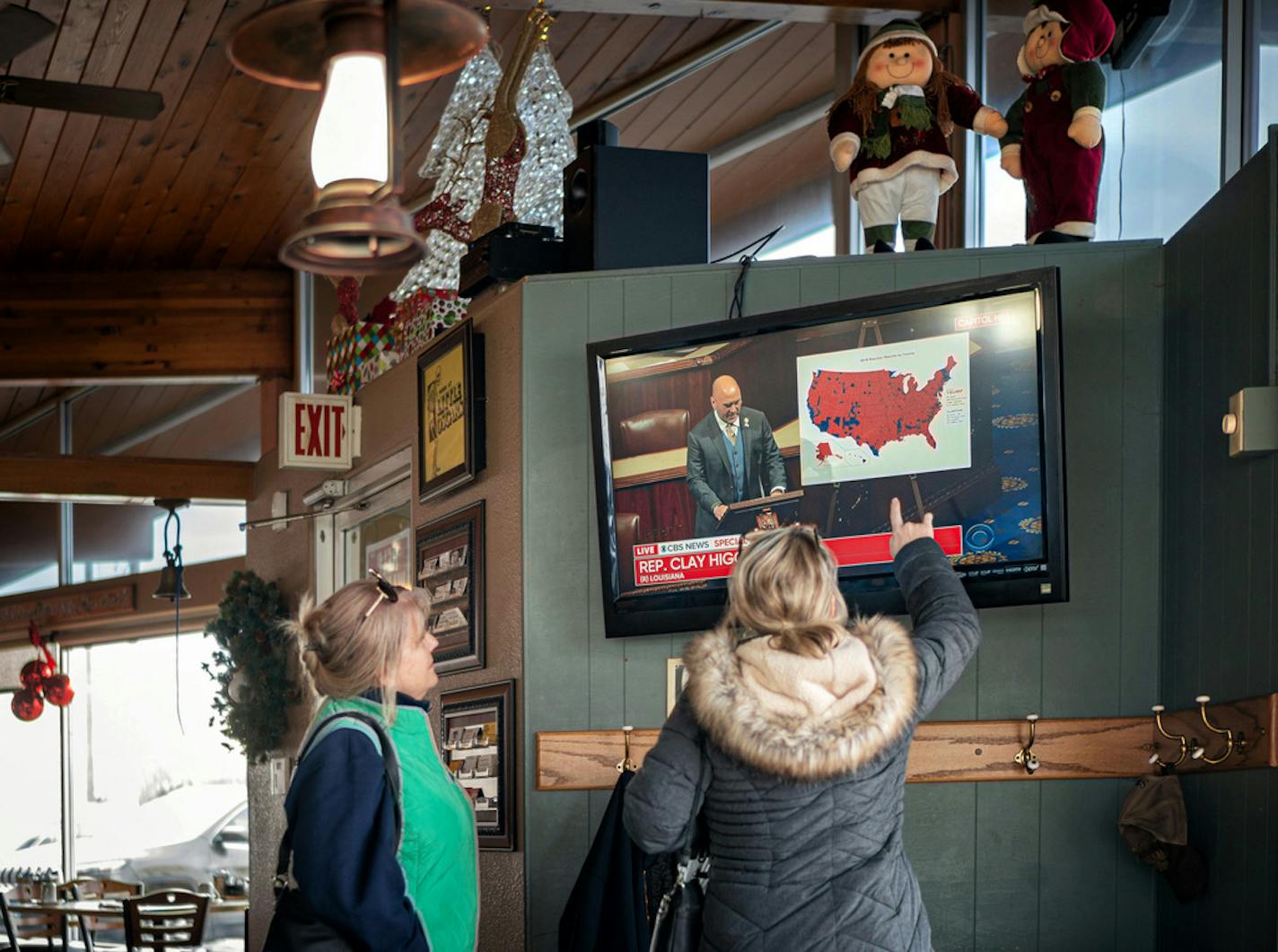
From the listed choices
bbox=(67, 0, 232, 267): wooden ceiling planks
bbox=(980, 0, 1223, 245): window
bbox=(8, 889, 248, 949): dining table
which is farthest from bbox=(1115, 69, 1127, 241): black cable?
bbox=(8, 889, 248, 949): dining table

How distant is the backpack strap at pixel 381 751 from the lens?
255cm

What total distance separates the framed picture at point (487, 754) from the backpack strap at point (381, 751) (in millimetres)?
1312

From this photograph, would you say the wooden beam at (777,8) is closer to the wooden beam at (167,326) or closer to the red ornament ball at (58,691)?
the wooden beam at (167,326)

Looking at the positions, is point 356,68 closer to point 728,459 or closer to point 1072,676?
point 728,459

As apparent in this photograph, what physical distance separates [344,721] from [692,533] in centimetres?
128

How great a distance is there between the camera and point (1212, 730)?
3.21 m

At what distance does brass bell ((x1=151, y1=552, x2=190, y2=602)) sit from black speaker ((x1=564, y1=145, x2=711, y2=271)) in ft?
17.6

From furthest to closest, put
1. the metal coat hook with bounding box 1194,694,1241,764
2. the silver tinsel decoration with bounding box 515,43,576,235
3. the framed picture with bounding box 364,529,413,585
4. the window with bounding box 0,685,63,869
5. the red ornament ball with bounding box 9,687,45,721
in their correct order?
the window with bounding box 0,685,63,869, the red ornament ball with bounding box 9,687,45,721, the framed picture with bounding box 364,529,413,585, the silver tinsel decoration with bounding box 515,43,576,235, the metal coat hook with bounding box 1194,694,1241,764

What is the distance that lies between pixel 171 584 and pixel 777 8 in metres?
5.25

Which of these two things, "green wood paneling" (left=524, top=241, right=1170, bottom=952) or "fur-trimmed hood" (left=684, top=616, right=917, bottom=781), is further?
"green wood paneling" (left=524, top=241, right=1170, bottom=952)

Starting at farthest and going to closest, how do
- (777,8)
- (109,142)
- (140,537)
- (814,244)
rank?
(140,537) < (109,142) < (814,244) < (777,8)

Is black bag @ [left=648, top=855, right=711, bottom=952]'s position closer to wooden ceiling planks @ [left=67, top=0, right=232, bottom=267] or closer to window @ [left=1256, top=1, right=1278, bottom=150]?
window @ [left=1256, top=1, right=1278, bottom=150]

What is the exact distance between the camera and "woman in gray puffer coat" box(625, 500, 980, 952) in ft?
8.06

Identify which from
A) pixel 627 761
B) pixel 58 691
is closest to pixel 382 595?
pixel 627 761
